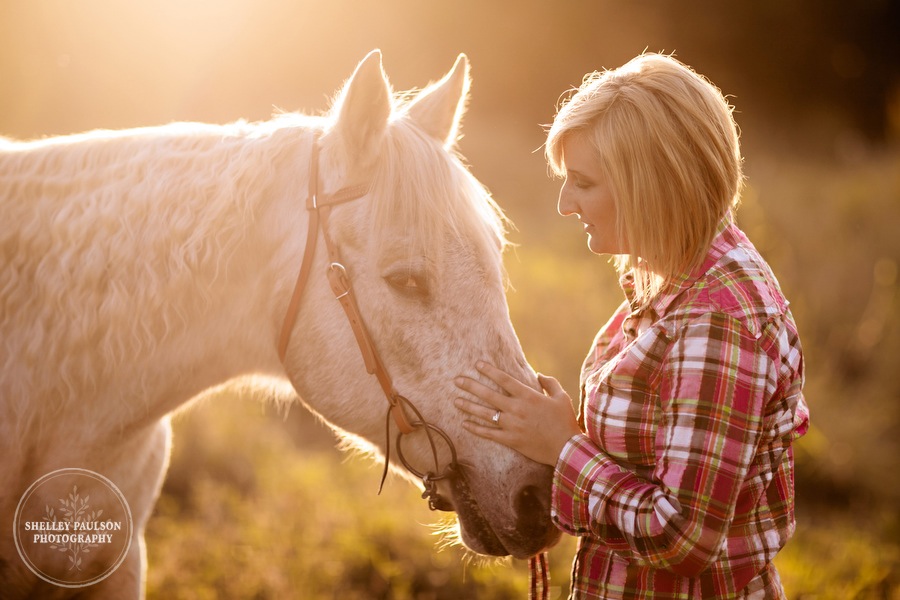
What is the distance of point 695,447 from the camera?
1.51 m

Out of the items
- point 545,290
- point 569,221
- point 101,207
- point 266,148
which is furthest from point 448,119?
point 569,221

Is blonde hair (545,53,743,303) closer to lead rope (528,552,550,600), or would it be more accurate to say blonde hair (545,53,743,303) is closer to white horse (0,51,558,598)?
white horse (0,51,558,598)

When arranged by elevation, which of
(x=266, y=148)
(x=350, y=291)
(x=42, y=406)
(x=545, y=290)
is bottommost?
(x=545, y=290)

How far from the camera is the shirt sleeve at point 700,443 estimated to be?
4.92 feet

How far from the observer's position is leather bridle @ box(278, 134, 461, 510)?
1.96 meters

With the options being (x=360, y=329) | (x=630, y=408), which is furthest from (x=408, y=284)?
(x=630, y=408)

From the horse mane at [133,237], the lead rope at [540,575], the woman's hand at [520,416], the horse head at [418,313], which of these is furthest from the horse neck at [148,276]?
the lead rope at [540,575]

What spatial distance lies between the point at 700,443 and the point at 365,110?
123 centimetres

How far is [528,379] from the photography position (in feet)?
6.40

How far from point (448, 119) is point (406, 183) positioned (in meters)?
0.46

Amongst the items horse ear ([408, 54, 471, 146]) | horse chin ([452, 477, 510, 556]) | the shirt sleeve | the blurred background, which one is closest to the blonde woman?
the shirt sleeve

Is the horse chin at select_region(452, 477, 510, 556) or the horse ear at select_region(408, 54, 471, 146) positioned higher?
the horse ear at select_region(408, 54, 471, 146)

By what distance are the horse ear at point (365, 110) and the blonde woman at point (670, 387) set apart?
19.1 inches

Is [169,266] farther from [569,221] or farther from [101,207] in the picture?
[569,221]
